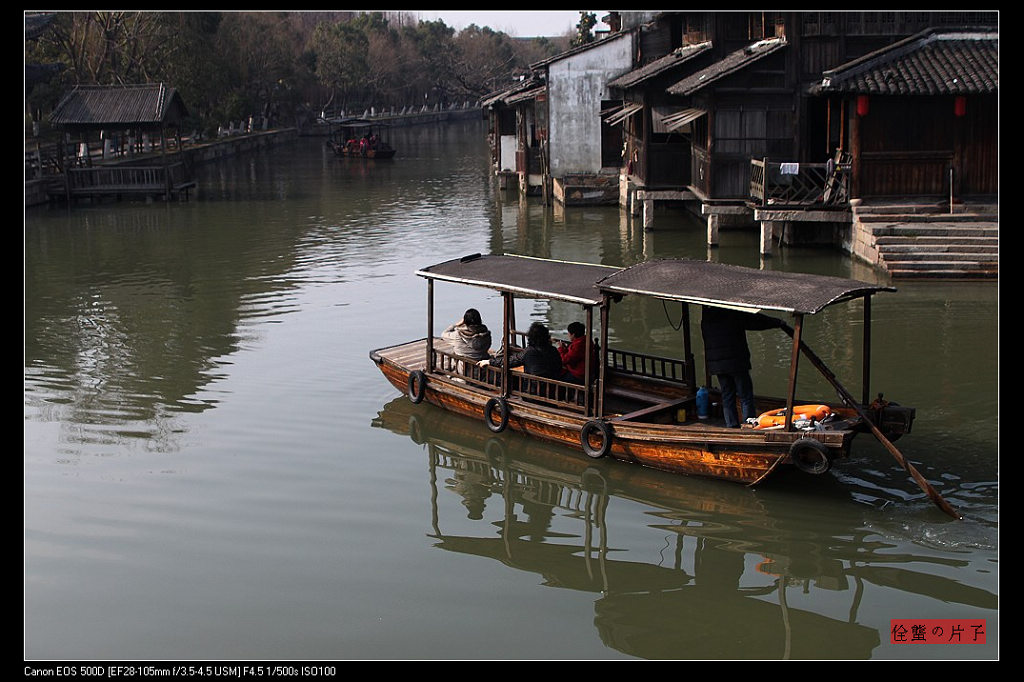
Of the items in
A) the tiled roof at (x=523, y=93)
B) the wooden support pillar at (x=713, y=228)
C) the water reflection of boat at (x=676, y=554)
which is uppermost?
the tiled roof at (x=523, y=93)

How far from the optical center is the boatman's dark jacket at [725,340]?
36.4 feet

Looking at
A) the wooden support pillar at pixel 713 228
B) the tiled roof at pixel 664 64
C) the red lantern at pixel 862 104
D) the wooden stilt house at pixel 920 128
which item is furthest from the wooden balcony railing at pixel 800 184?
the tiled roof at pixel 664 64

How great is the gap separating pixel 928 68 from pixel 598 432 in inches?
529

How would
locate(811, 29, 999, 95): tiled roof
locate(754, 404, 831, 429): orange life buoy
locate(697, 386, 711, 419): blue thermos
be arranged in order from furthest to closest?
locate(811, 29, 999, 95): tiled roof → locate(697, 386, 711, 419): blue thermos → locate(754, 404, 831, 429): orange life buoy

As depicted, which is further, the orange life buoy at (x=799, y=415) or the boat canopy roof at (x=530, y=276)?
the boat canopy roof at (x=530, y=276)

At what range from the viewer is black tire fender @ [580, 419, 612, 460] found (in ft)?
37.7

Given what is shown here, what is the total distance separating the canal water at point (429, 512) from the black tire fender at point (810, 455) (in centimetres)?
49

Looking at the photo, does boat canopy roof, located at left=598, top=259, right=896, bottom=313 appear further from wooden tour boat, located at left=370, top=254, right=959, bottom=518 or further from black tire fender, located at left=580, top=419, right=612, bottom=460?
black tire fender, located at left=580, top=419, right=612, bottom=460

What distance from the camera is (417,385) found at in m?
13.6

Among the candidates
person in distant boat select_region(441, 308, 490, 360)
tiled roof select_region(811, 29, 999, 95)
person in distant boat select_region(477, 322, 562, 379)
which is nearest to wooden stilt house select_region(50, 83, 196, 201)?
tiled roof select_region(811, 29, 999, 95)

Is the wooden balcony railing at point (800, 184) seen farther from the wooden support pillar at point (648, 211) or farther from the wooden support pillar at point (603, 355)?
the wooden support pillar at point (603, 355)

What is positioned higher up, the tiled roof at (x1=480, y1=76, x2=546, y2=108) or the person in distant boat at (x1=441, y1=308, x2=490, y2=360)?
the tiled roof at (x1=480, y1=76, x2=546, y2=108)

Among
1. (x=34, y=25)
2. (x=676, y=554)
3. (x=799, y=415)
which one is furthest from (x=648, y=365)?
(x=34, y=25)

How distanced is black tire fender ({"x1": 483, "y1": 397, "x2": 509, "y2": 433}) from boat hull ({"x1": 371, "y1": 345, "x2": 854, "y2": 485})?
5cm
